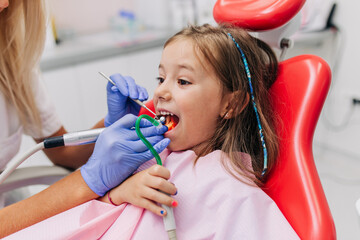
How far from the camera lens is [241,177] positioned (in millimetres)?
913

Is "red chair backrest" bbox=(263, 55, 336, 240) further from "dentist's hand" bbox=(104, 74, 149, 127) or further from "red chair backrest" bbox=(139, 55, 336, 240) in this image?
"dentist's hand" bbox=(104, 74, 149, 127)

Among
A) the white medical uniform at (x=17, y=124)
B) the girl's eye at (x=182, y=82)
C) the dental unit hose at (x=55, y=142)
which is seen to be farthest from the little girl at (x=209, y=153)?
the white medical uniform at (x=17, y=124)

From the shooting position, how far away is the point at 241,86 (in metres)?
0.99

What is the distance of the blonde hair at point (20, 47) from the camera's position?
3.76 ft

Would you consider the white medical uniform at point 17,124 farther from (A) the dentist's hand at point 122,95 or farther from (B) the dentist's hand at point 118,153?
(B) the dentist's hand at point 118,153

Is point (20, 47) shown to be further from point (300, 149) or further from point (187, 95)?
point (300, 149)

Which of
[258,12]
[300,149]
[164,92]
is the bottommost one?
[300,149]

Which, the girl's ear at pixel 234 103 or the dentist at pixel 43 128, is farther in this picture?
the girl's ear at pixel 234 103

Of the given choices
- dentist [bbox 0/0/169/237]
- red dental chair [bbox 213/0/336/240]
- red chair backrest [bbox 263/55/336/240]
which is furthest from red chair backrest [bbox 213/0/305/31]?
dentist [bbox 0/0/169/237]

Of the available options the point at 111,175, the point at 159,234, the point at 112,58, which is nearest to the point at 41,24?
the point at 111,175

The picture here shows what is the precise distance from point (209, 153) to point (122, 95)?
0.33 m

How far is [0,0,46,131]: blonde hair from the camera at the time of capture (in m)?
1.15

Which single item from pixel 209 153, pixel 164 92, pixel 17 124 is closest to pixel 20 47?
pixel 17 124

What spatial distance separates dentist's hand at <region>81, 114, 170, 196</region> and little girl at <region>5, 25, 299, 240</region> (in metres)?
0.04
